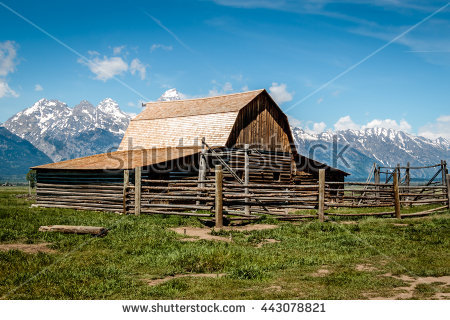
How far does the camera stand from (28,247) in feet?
32.8

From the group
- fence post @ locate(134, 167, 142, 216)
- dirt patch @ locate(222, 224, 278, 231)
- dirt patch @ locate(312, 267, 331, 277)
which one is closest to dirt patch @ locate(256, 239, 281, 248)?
dirt patch @ locate(222, 224, 278, 231)

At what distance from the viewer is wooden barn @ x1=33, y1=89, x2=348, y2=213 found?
67.9 feet

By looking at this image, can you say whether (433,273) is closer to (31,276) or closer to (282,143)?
(31,276)

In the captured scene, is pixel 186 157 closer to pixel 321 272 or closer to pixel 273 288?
pixel 321 272

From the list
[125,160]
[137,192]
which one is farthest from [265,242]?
[125,160]

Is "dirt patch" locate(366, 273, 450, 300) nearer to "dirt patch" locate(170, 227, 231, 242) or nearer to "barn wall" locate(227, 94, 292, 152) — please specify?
"dirt patch" locate(170, 227, 231, 242)

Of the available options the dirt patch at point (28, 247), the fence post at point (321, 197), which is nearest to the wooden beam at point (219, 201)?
the fence post at point (321, 197)

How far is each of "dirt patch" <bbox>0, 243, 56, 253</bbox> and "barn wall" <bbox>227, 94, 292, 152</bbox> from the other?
49.1ft

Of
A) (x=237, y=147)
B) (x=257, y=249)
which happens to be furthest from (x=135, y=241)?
(x=237, y=147)

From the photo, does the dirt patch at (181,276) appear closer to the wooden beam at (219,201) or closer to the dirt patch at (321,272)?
the dirt patch at (321,272)

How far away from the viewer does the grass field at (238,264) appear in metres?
6.32

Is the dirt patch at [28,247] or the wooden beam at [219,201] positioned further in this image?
the wooden beam at [219,201]

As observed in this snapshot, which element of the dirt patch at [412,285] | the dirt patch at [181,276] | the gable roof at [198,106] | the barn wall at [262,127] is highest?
the gable roof at [198,106]

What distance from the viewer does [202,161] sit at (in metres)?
21.3
